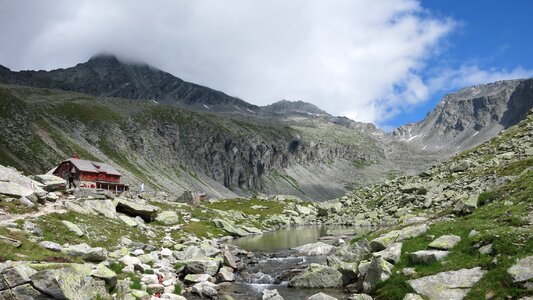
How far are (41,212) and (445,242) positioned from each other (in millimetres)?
41034

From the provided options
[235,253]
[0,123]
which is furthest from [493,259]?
[0,123]

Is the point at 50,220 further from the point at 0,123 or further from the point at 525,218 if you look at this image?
the point at 0,123

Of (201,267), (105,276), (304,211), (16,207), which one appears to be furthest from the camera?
(304,211)

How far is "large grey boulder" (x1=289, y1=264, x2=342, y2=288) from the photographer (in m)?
35.2

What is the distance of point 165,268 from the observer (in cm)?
3938

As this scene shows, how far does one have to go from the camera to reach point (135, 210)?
68000 millimetres

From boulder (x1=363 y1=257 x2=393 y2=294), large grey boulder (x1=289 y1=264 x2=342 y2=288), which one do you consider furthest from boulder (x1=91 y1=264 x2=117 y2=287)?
boulder (x1=363 y1=257 x2=393 y2=294)

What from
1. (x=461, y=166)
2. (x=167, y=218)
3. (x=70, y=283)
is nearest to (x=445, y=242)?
(x=70, y=283)

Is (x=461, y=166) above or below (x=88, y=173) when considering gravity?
above

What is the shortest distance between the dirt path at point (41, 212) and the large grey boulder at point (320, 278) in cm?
2744

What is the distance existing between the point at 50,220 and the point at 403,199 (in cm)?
7707

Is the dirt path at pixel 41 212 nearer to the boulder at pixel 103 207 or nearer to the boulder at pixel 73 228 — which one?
the boulder at pixel 73 228

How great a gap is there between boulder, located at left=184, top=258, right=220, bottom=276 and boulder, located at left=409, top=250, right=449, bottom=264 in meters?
20.5

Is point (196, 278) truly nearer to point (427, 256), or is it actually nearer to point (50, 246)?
point (50, 246)
